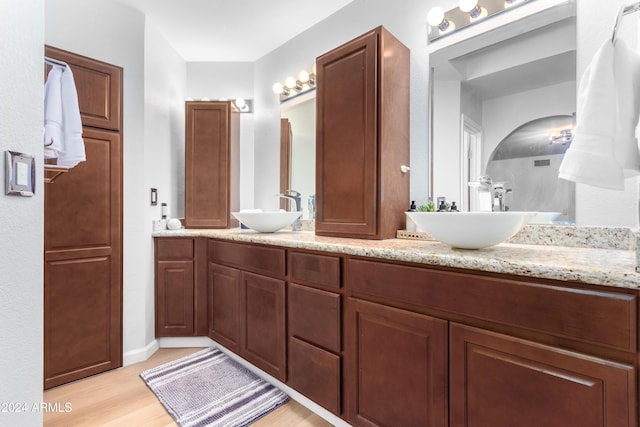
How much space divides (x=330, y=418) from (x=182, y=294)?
1441 mm

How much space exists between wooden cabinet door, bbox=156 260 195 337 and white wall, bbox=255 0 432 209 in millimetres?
914

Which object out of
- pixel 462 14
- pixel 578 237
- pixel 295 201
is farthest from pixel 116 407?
pixel 462 14

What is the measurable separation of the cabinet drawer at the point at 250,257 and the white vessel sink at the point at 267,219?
20 centimetres

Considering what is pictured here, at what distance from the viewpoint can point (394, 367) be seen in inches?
46.6

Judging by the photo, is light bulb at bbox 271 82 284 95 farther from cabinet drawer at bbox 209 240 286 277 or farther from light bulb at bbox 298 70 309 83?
cabinet drawer at bbox 209 240 286 277

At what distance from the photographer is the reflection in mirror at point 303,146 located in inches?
96.9

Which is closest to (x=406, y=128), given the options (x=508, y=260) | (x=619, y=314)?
(x=508, y=260)

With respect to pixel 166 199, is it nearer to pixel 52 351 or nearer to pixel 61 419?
pixel 52 351

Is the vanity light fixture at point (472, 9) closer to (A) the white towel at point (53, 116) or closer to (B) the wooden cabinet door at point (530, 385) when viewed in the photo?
(B) the wooden cabinet door at point (530, 385)

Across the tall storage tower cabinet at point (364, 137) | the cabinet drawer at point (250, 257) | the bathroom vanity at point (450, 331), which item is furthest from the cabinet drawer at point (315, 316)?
the tall storage tower cabinet at point (364, 137)

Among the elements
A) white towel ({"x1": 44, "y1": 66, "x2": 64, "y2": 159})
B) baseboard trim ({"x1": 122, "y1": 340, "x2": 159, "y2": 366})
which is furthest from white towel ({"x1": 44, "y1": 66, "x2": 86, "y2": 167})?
baseboard trim ({"x1": 122, "y1": 340, "x2": 159, "y2": 366})

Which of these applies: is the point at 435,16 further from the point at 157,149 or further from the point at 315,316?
the point at 157,149

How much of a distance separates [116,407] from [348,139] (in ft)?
6.40

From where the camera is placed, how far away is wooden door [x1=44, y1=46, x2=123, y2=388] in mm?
1852
